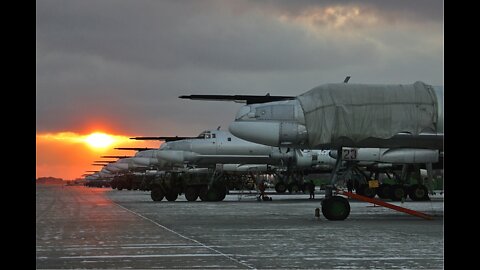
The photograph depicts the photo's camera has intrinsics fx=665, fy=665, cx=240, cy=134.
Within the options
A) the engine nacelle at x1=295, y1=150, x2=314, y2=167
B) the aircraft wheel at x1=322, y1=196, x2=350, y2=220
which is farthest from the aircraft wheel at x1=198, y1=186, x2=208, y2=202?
the aircraft wheel at x1=322, y1=196, x2=350, y2=220

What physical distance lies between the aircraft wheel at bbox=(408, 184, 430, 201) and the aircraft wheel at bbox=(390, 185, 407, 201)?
44 cm

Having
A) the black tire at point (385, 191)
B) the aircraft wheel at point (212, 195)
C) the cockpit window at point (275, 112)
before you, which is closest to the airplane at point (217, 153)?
the aircraft wheel at point (212, 195)

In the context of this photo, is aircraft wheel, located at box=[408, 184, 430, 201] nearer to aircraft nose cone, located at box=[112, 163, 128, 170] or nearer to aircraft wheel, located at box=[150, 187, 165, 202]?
aircraft wheel, located at box=[150, 187, 165, 202]

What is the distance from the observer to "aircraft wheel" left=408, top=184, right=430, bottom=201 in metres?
36.8

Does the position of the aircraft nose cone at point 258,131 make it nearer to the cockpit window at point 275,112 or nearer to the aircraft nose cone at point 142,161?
the cockpit window at point 275,112

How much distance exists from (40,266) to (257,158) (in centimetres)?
3172

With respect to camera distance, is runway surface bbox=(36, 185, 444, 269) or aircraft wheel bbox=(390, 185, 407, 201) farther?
aircraft wheel bbox=(390, 185, 407, 201)

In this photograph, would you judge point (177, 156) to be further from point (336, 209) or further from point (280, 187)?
point (336, 209)

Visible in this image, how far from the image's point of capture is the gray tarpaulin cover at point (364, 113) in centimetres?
1920
